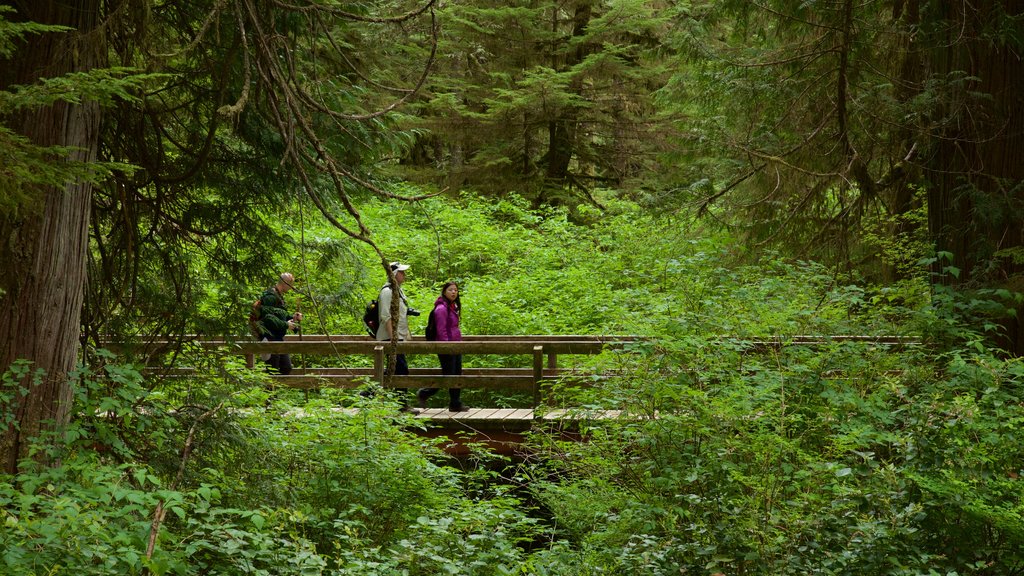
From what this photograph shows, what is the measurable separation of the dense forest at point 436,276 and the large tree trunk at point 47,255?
2cm

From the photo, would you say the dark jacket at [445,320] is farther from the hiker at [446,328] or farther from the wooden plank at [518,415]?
Answer: the wooden plank at [518,415]

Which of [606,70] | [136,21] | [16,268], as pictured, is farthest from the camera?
[606,70]

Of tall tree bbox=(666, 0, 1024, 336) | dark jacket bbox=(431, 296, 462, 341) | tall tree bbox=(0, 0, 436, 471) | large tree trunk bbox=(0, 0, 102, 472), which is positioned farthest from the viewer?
dark jacket bbox=(431, 296, 462, 341)

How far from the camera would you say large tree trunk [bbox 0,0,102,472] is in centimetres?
507

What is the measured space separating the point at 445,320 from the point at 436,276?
4067 millimetres

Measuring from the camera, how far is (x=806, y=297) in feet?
31.6

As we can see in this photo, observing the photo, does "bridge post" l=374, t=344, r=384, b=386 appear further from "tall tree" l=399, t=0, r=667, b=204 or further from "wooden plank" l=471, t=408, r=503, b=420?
"tall tree" l=399, t=0, r=667, b=204

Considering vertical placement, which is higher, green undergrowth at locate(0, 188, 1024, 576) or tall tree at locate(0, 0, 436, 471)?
tall tree at locate(0, 0, 436, 471)

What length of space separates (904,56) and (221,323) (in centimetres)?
862

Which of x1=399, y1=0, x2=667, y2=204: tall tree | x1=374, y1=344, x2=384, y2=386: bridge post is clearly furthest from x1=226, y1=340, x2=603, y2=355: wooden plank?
x1=399, y1=0, x2=667, y2=204: tall tree

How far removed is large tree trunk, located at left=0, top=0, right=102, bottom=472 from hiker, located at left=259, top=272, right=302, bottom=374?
8.06 feet

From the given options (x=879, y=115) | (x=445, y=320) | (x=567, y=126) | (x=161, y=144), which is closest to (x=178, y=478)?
(x=161, y=144)

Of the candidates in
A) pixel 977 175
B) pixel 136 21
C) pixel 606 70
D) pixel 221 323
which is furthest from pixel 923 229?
pixel 606 70

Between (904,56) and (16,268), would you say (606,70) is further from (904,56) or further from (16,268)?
(16,268)
